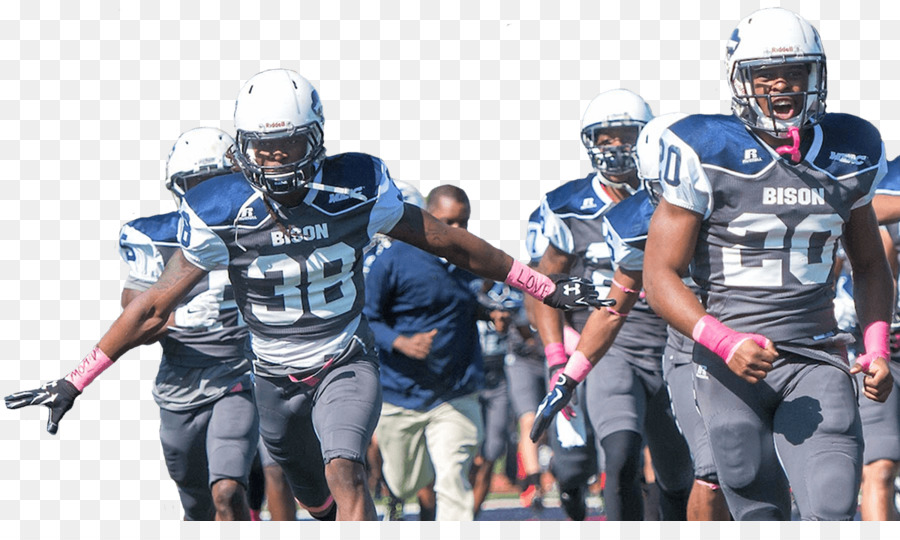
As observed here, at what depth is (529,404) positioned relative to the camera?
10438 millimetres

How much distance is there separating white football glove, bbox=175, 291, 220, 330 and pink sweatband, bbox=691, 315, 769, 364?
3.02 meters

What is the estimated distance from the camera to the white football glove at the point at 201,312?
25.2ft

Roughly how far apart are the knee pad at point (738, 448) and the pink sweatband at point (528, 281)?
4.28 ft

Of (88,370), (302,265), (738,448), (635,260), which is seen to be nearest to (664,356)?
(635,260)

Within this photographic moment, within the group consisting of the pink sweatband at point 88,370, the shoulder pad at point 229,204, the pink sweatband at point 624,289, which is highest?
the shoulder pad at point 229,204

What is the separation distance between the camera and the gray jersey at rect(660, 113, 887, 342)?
5391 mm

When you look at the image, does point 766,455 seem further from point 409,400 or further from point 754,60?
point 409,400

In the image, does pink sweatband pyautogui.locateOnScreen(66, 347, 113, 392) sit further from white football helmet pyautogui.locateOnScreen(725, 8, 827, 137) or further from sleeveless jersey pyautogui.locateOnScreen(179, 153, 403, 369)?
white football helmet pyautogui.locateOnScreen(725, 8, 827, 137)

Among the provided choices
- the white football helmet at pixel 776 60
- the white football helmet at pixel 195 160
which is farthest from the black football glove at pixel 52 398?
the white football helmet at pixel 776 60

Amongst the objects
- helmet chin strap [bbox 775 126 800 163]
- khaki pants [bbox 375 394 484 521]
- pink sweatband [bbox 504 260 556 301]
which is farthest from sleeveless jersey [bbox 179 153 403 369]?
khaki pants [bbox 375 394 484 521]

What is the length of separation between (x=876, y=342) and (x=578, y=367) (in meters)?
1.70

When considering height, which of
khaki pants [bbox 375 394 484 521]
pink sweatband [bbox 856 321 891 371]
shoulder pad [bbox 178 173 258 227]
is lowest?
khaki pants [bbox 375 394 484 521]

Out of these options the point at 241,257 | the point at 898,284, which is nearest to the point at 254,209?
the point at 241,257

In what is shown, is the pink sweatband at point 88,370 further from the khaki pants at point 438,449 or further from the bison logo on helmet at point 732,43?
the bison logo on helmet at point 732,43
